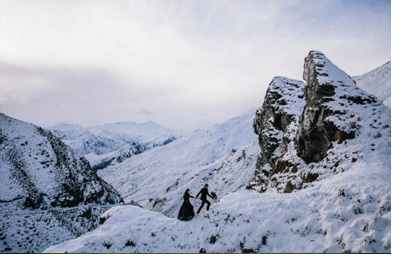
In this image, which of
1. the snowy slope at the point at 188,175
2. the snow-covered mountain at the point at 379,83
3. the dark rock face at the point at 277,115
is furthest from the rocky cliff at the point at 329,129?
the snowy slope at the point at 188,175

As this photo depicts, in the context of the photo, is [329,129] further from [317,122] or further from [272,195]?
[272,195]

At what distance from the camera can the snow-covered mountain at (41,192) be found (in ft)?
104

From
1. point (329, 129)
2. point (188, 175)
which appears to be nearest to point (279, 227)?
point (329, 129)

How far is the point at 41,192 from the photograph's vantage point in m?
40.0

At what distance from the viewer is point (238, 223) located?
41.7ft

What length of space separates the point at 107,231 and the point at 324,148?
52.5ft

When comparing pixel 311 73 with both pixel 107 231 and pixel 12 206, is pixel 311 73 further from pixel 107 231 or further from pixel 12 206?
pixel 12 206

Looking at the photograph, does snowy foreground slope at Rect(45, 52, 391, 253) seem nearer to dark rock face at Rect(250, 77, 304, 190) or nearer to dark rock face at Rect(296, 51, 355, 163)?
dark rock face at Rect(296, 51, 355, 163)

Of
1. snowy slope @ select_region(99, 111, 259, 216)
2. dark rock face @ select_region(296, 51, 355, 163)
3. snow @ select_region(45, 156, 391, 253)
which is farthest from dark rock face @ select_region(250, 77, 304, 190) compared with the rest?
snowy slope @ select_region(99, 111, 259, 216)

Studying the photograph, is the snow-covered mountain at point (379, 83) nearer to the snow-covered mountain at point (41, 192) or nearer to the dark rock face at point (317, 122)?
the dark rock face at point (317, 122)

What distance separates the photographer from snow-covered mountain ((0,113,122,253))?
31688 millimetres
